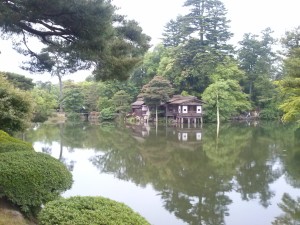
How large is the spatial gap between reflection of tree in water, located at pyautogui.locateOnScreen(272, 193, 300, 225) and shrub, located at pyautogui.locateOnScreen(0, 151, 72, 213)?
4.82m

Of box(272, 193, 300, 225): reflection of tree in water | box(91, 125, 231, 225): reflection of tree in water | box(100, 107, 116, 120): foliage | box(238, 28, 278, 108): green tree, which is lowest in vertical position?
box(272, 193, 300, 225): reflection of tree in water

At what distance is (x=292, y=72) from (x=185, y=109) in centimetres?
1610

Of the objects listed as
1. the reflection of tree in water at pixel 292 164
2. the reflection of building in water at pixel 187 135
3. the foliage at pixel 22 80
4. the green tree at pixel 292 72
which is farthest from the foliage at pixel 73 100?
the reflection of tree in water at pixel 292 164

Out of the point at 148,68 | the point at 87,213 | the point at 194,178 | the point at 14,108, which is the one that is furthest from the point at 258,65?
the point at 87,213

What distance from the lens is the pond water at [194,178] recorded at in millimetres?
7398

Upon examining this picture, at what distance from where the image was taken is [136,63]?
743 centimetres

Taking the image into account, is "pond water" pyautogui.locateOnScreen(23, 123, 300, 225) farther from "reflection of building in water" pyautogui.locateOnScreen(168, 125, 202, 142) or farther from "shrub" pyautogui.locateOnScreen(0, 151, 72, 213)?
"shrub" pyautogui.locateOnScreen(0, 151, 72, 213)

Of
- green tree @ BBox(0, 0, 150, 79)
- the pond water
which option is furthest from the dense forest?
the pond water

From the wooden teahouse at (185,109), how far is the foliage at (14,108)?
23776mm

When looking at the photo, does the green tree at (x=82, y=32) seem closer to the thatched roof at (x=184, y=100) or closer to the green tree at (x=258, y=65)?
the thatched roof at (x=184, y=100)

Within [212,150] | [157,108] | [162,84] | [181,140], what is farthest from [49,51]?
[157,108]

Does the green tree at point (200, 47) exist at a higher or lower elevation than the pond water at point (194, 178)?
higher

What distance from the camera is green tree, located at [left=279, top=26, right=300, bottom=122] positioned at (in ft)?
51.0

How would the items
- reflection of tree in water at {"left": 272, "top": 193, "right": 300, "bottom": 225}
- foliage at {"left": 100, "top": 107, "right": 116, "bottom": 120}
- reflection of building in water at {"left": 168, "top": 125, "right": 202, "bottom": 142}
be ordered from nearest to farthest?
reflection of tree in water at {"left": 272, "top": 193, "right": 300, "bottom": 225} < reflection of building in water at {"left": 168, "top": 125, "right": 202, "bottom": 142} < foliage at {"left": 100, "top": 107, "right": 116, "bottom": 120}
